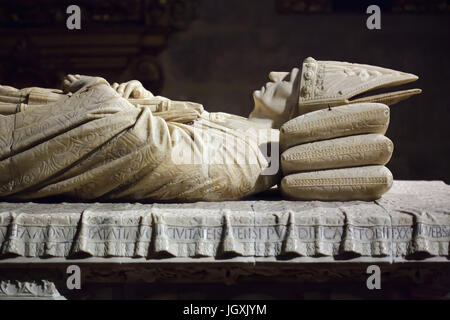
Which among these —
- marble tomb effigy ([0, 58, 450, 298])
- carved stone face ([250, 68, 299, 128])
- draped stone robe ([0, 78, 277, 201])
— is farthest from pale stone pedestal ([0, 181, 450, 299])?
carved stone face ([250, 68, 299, 128])

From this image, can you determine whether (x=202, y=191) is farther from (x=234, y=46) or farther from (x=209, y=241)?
(x=234, y=46)

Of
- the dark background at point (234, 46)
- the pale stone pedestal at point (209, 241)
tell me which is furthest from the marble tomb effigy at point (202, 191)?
the dark background at point (234, 46)

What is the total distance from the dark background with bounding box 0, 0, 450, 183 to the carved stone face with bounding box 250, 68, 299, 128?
2270mm

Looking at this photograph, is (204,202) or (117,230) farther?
(204,202)

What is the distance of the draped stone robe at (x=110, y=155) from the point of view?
9.65 ft

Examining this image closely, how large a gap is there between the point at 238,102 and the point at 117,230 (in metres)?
3.17

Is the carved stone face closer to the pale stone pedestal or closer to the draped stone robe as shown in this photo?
the draped stone robe

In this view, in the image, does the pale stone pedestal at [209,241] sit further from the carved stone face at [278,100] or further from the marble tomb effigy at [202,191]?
the carved stone face at [278,100]

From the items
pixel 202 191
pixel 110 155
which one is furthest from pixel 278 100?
Answer: pixel 110 155

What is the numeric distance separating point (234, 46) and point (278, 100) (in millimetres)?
2431

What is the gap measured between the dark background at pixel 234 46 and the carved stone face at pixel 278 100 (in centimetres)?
227

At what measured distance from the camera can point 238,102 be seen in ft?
19.0
